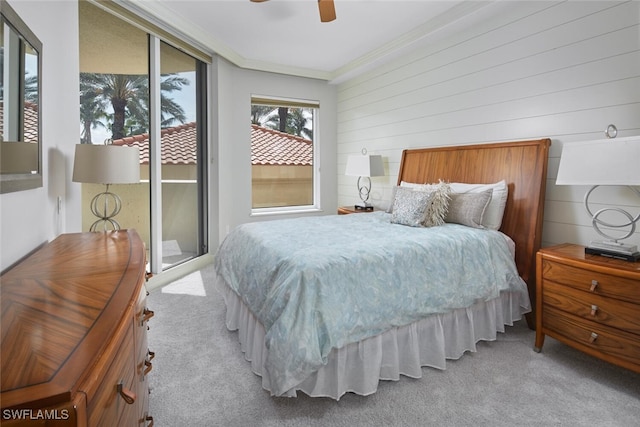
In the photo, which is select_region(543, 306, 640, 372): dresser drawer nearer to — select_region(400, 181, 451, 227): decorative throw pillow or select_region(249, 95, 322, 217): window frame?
select_region(400, 181, 451, 227): decorative throw pillow

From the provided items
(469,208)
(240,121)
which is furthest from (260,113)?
(469,208)

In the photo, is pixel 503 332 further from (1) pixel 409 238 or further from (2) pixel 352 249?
(2) pixel 352 249

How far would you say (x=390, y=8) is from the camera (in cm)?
318

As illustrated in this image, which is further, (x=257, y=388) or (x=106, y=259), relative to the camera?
(x=257, y=388)

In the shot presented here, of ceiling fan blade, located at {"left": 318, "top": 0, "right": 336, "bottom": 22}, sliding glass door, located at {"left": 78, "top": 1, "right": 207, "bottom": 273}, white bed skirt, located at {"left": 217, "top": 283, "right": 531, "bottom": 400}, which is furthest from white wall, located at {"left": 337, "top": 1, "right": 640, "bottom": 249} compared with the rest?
sliding glass door, located at {"left": 78, "top": 1, "right": 207, "bottom": 273}

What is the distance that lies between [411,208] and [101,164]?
2261mm

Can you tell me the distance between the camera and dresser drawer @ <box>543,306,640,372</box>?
1.80m

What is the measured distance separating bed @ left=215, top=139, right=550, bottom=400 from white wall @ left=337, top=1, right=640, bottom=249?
0.19 meters

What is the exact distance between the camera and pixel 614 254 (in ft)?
6.62

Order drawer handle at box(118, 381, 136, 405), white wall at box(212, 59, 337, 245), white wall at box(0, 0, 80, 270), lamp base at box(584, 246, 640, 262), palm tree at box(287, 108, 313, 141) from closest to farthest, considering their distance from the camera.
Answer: drawer handle at box(118, 381, 136, 405)
white wall at box(0, 0, 80, 270)
lamp base at box(584, 246, 640, 262)
white wall at box(212, 59, 337, 245)
palm tree at box(287, 108, 313, 141)

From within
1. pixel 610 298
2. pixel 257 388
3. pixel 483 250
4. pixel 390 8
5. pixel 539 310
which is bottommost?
pixel 257 388

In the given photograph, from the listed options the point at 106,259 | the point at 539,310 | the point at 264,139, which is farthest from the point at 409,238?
the point at 264,139

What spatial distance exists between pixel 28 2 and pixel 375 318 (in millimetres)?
2285

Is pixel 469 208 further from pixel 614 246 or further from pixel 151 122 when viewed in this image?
pixel 151 122
